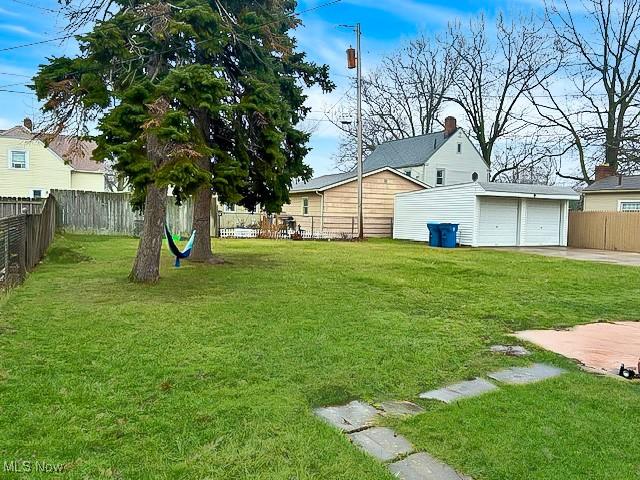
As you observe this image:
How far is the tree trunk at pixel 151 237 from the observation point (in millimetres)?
8328

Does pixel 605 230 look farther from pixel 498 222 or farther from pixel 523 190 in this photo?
Answer: pixel 498 222

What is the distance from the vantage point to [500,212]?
2036cm

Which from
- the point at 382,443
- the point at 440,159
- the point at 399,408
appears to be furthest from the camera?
the point at 440,159

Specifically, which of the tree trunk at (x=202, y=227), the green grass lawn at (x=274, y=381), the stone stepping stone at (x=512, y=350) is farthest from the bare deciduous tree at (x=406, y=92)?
the stone stepping stone at (x=512, y=350)

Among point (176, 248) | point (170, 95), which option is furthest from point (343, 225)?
point (170, 95)

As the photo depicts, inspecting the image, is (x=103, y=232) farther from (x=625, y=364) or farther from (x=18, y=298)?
(x=625, y=364)

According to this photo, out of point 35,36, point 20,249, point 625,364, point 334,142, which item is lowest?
point 625,364

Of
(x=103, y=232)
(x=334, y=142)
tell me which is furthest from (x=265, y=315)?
(x=334, y=142)

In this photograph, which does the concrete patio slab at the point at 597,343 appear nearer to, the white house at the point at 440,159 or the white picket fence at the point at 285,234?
the white picket fence at the point at 285,234

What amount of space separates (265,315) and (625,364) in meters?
3.96

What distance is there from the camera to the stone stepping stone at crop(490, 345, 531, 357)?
16.4 feet

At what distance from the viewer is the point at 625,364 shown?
4742 millimetres

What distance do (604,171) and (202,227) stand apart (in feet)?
77.4

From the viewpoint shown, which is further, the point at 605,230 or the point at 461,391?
the point at 605,230
